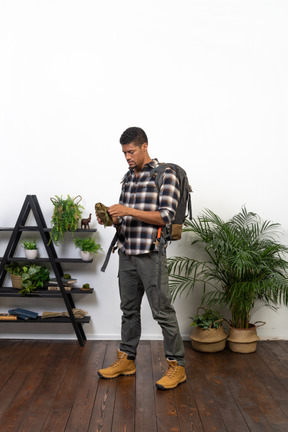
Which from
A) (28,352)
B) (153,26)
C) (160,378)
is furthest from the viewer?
(153,26)

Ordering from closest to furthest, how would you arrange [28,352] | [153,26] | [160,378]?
[160,378]
[28,352]
[153,26]

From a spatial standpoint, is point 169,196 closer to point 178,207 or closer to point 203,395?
point 178,207

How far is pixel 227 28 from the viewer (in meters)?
3.89

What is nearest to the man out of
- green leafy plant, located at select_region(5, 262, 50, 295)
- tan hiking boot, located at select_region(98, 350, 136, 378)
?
tan hiking boot, located at select_region(98, 350, 136, 378)

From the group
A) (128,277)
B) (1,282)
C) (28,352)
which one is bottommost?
(28,352)

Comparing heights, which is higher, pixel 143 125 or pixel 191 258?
pixel 143 125

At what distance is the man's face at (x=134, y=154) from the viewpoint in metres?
2.88

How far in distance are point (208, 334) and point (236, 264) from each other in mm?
642

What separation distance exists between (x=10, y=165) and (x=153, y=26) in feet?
5.24

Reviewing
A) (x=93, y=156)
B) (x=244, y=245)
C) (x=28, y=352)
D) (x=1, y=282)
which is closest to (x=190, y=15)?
(x=93, y=156)

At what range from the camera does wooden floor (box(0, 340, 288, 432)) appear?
2.49 metres

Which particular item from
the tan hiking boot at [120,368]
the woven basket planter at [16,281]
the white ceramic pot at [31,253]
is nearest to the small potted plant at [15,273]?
the woven basket planter at [16,281]

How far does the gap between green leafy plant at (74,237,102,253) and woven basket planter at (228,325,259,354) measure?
1.22m

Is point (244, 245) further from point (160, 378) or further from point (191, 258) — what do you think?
point (160, 378)
